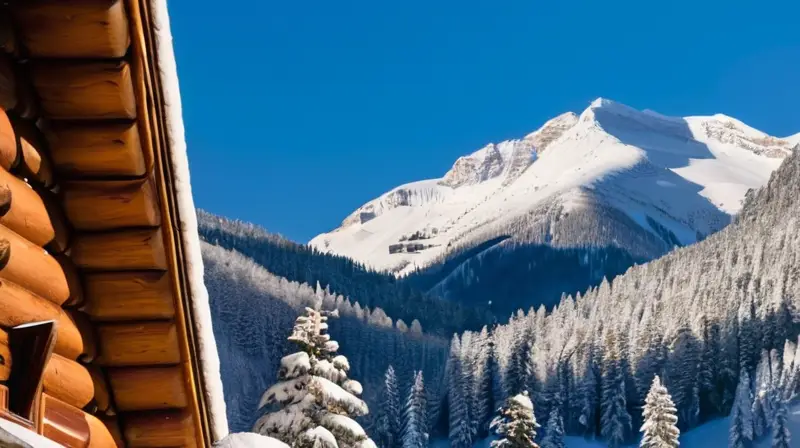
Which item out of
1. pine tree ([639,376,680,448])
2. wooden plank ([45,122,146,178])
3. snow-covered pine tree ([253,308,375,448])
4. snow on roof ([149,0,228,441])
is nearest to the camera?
snow on roof ([149,0,228,441])

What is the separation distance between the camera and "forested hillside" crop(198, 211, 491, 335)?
160125mm

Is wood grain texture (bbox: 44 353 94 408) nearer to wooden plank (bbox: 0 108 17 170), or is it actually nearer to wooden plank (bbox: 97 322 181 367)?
wooden plank (bbox: 97 322 181 367)

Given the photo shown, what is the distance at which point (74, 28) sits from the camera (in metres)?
4.17

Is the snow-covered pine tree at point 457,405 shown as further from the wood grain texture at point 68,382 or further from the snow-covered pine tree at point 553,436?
the wood grain texture at point 68,382

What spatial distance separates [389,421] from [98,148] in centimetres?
8860

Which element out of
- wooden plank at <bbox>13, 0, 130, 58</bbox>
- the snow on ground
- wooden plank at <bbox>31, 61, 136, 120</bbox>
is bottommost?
the snow on ground

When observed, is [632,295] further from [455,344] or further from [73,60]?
[73,60]

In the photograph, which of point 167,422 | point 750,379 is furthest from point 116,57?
point 750,379

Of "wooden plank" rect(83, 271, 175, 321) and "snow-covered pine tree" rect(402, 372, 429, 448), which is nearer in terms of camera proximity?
"wooden plank" rect(83, 271, 175, 321)

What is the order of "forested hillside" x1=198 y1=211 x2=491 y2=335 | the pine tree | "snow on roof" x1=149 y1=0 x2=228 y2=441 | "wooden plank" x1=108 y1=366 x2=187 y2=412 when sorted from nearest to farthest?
1. "snow on roof" x1=149 y1=0 x2=228 y2=441
2. "wooden plank" x1=108 y1=366 x2=187 y2=412
3. the pine tree
4. "forested hillside" x1=198 y1=211 x2=491 y2=335

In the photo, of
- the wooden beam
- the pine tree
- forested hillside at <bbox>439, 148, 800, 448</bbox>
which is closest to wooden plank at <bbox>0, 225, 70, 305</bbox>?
the wooden beam

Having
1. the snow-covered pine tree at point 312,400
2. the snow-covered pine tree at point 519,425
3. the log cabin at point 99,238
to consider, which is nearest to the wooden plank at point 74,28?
the log cabin at point 99,238

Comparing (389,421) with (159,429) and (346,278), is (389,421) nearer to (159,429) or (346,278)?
(346,278)

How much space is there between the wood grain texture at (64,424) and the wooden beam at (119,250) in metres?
0.70
